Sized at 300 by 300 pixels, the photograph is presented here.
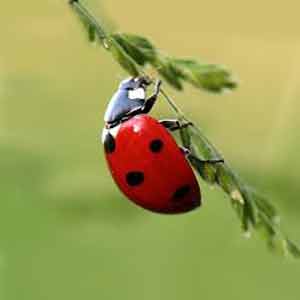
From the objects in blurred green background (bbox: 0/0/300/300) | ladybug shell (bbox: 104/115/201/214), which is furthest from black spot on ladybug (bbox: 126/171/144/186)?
blurred green background (bbox: 0/0/300/300)

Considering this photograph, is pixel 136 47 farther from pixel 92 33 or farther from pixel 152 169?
pixel 152 169

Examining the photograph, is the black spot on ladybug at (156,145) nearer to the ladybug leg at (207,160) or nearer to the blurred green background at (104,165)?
the ladybug leg at (207,160)

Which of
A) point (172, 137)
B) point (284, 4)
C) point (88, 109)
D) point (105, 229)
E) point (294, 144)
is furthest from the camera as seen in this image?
point (284, 4)

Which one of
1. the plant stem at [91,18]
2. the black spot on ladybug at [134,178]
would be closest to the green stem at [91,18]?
the plant stem at [91,18]

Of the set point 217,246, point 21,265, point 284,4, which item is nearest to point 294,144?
point 217,246

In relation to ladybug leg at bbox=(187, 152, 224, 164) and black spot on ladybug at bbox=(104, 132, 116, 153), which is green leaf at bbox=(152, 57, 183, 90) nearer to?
ladybug leg at bbox=(187, 152, 224, 164)

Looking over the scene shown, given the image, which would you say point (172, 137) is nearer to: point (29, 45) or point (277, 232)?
point (277, 232)
